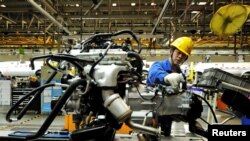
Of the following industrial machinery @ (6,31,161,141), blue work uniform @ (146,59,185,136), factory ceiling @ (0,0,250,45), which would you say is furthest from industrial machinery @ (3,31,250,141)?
factory ceiling @ (0,0,250,45)

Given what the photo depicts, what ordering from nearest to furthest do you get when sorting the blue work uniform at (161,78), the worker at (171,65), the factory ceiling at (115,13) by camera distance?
the blue work uniform at (161,78)
the worker at (171,65)
the factory ceiling at (115,13)

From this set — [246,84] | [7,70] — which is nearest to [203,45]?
[7,70]

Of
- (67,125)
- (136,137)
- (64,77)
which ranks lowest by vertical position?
(67,125)

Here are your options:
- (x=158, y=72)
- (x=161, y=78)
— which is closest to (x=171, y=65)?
(x=158, y=72)

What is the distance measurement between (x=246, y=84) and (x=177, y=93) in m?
0.88

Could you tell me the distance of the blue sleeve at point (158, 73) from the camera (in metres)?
2.49

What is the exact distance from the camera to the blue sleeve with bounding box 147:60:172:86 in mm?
2487

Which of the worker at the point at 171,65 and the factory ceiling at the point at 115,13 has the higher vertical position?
the factory ceiling at the point at 115,13

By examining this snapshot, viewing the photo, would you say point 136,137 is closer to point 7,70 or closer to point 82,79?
point 82,79

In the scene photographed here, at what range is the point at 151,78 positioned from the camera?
2.67 meters

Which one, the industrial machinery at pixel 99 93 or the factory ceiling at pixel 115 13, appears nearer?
the industrial machinery at pixel 99 93

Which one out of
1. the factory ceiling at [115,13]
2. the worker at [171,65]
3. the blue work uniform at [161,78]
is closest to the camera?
the blue work uniform at [161,78]

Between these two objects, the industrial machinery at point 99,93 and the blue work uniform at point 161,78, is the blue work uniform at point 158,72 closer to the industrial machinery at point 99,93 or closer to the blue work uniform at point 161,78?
the blue work uniform at point 161,78

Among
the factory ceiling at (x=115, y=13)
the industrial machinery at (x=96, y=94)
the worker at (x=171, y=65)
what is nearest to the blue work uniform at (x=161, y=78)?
the worker at (x=171, y=65)
